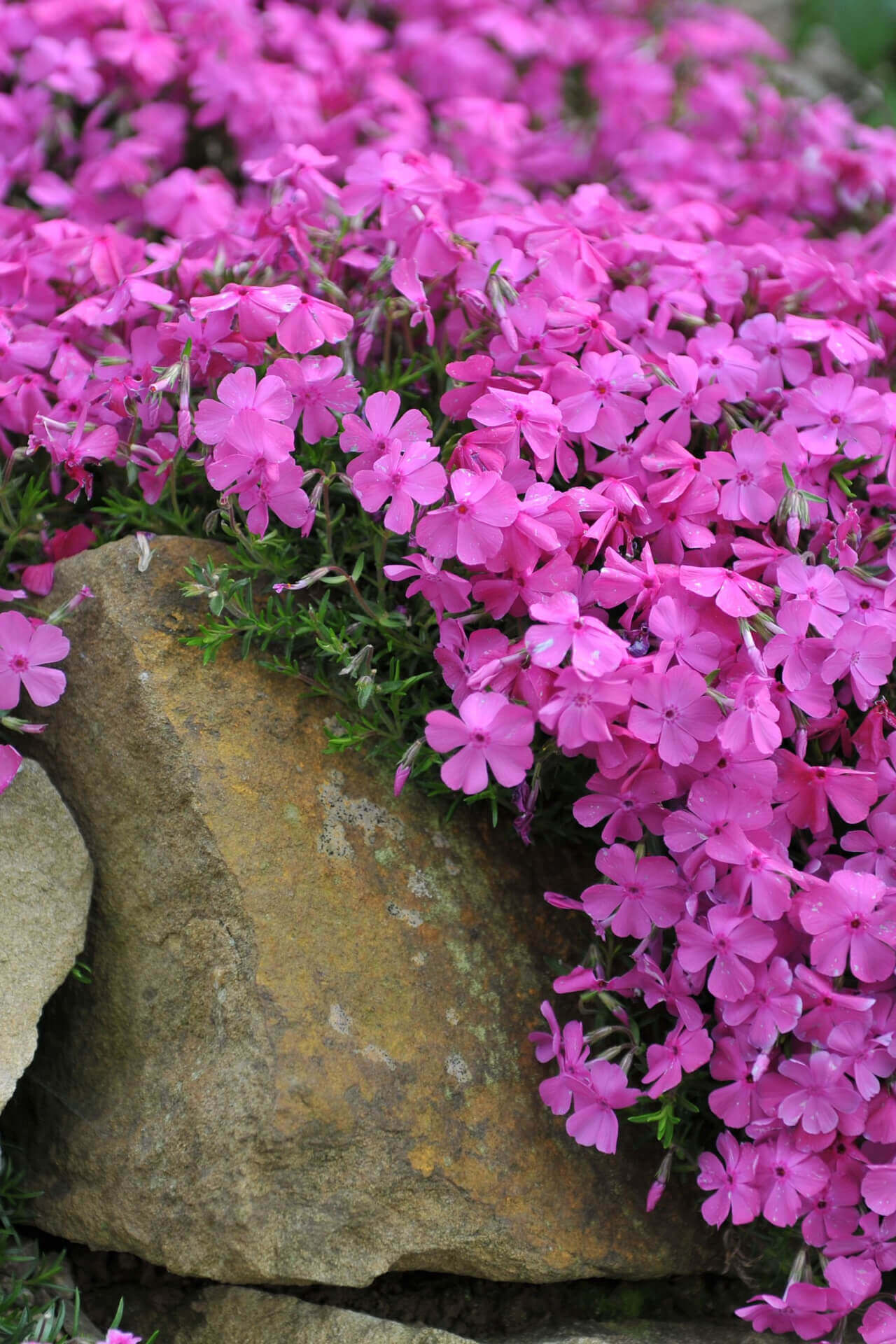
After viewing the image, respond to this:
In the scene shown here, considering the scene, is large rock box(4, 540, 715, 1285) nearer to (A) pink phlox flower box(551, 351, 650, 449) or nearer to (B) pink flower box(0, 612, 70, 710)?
(B) pink flower box(0, 612, 70, 710)

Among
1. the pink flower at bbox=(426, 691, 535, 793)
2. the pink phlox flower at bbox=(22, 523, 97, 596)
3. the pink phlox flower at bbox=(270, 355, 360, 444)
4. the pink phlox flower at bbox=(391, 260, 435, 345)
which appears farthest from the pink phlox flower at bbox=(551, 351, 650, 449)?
the pink phlox flower at bbox=(22, 523, 97, 596)

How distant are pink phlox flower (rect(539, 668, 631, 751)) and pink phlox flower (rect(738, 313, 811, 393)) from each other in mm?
869

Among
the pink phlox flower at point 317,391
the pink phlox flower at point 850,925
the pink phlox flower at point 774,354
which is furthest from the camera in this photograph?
the pink phlox flower at point 774,354

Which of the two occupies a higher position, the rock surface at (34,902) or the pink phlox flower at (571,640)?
the pink phlox flower at (571,640)

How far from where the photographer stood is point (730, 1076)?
1.95m

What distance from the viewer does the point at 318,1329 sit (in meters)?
1.95

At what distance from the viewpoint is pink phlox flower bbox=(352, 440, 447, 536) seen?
1937 mm

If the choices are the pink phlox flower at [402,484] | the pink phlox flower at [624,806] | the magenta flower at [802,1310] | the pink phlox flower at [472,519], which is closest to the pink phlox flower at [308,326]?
the pink phlox flower at [402,484]

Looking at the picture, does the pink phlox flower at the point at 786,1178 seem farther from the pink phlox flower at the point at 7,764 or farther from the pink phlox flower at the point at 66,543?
the pink phlox flower at the point at 66,543

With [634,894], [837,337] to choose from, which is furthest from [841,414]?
[634,894]


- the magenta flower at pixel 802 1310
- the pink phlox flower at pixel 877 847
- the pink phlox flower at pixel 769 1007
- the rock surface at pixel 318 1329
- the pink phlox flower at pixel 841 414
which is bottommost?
the rock surface at pixel 318 1329

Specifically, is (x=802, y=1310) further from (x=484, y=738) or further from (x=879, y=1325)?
(x=484, y=738)

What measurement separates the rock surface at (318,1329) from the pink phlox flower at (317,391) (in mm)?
1451

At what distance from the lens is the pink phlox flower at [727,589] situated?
191 cm
